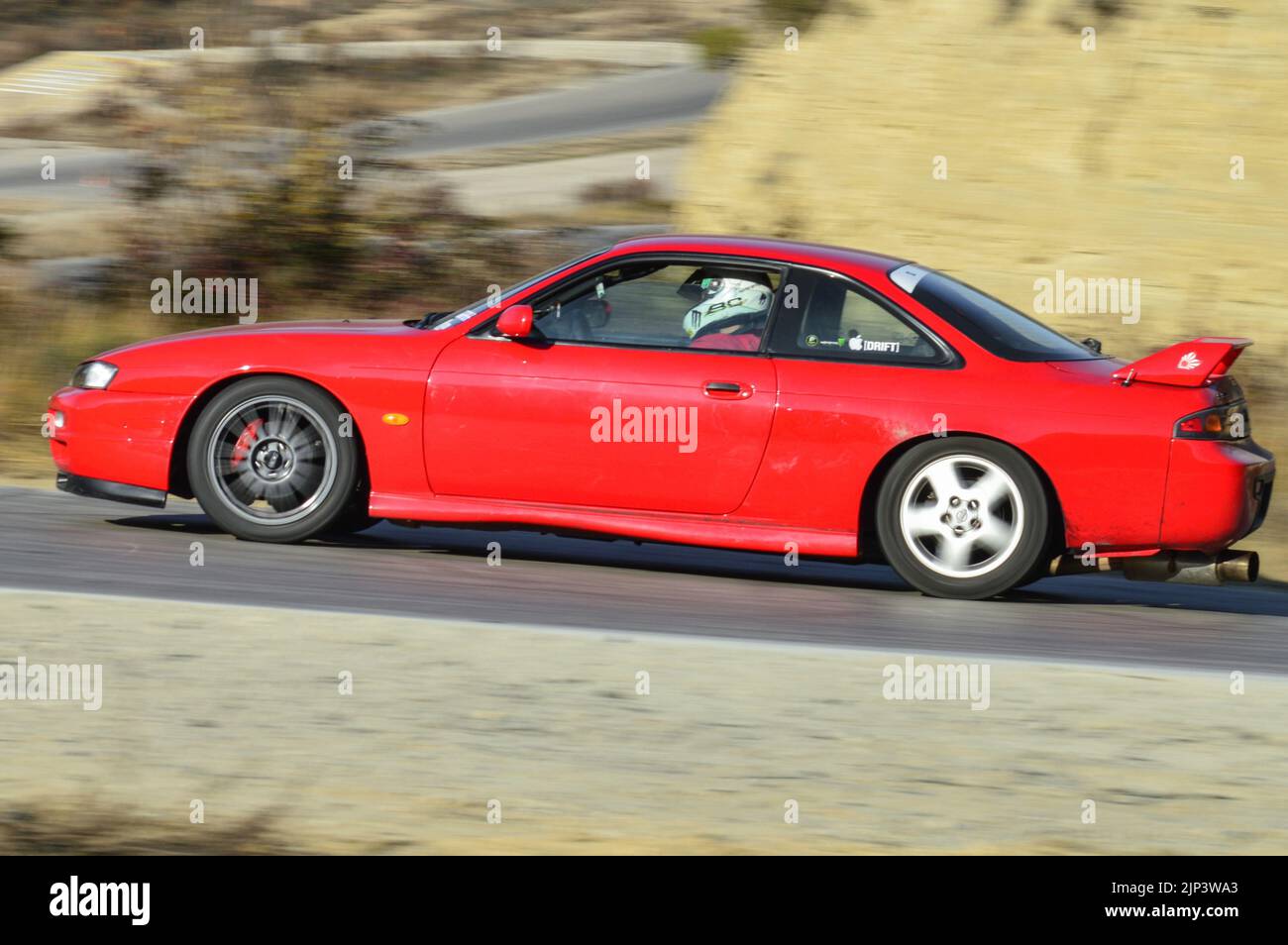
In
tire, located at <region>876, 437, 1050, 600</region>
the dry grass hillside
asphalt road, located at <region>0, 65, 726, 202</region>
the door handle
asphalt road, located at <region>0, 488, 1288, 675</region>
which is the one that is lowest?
asphalt road, located at <region>0, 488, 1288, 675</region>

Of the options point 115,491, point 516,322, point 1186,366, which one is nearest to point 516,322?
point 516,322

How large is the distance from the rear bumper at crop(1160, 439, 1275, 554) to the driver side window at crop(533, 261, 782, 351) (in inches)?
74.0

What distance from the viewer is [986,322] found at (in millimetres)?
7922

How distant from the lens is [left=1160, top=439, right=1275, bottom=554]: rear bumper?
741 cm

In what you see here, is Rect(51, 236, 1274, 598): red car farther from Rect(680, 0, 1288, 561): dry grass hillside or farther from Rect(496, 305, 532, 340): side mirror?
Rect(680, 0, 1288, 561): dry grass hillside

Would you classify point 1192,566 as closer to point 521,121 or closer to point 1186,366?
point 1186,366

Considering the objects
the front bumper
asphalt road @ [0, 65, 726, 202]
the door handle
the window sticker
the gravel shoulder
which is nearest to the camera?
the gravel shoulder

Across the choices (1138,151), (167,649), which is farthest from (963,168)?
(167,649)

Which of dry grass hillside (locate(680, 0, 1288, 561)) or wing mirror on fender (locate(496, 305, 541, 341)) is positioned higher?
dry grass hillside (locate(680, 0, 1288, 561))

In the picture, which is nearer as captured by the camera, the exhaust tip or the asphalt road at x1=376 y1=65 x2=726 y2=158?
the exhaust tip

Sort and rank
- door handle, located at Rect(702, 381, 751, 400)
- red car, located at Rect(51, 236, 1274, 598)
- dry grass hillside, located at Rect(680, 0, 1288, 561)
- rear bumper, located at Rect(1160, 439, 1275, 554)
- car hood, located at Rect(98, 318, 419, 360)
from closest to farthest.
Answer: rear bumper, located at Rect(1160, 439, 1275, 554) → red car, located at Rect(51, 236, 1274, 598) → door handle, located at Rect(702, 381, 751, 400) → car hood, located at Rect(98, 318, 419, 360) → dry grass hillside, located at Rect(680, 0, 1288, 561)

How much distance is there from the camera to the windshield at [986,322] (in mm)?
7789

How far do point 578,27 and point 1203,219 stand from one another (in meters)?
33.7

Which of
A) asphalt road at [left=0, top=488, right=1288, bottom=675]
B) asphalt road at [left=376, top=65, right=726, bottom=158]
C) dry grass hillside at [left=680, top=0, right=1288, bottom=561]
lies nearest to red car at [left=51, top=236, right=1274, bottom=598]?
asphalt road at [left=0, top=488, right=1288, bottom=675]
